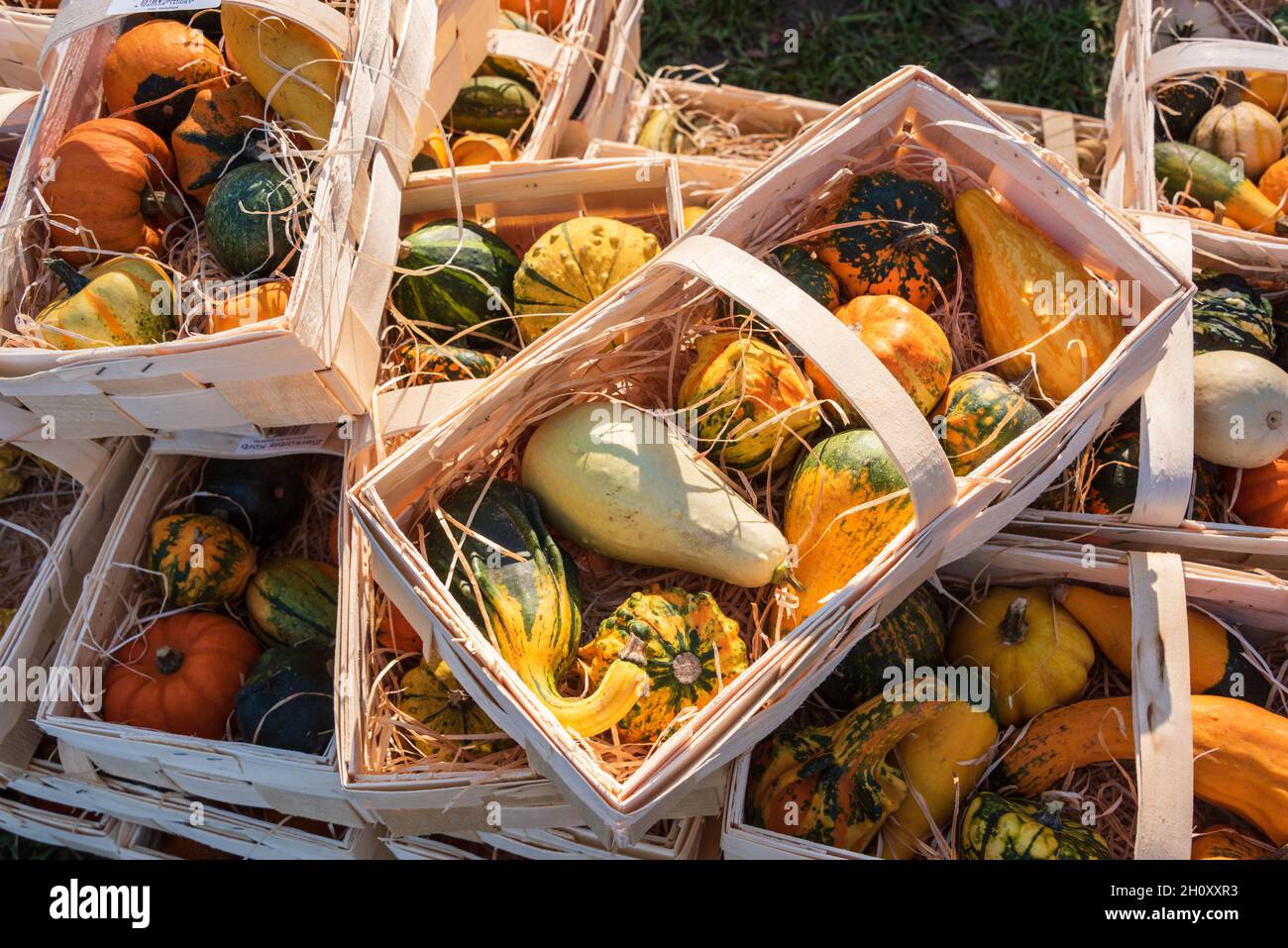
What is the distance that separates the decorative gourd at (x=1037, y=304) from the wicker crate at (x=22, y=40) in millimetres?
2626

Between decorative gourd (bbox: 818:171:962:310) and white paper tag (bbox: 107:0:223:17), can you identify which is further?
decorative gourd (bbox: 818:171:962:310)

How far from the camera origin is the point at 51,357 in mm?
1997

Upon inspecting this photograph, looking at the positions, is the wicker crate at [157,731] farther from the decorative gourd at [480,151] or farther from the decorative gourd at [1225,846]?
the decorative gourd at [1225,846]

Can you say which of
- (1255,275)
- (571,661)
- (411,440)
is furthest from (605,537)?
(1255,275)

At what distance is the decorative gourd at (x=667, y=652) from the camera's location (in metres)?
1.88

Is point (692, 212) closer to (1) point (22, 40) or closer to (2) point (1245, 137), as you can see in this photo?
(2) point (1245, 137)

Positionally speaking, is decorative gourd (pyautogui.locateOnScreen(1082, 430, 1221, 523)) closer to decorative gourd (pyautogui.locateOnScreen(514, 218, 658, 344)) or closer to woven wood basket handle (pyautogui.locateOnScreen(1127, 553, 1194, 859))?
woven wood basket handle (pyautogui.locateOnScreen(1127, 553, 1194, 859))

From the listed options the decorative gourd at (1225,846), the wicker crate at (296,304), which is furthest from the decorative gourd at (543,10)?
the decorative gourd at (1225,846)

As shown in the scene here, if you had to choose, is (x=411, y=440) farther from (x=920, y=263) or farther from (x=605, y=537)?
(x=920, y=263)

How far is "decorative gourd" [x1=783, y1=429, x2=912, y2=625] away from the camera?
1922 mm

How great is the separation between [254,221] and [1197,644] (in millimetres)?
2413

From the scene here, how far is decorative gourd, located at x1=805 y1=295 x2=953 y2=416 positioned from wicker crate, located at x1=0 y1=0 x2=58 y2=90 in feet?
7.78

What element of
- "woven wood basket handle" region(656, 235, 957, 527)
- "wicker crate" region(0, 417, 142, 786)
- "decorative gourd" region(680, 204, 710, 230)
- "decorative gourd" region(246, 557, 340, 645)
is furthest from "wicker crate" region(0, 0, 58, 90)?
"woven wood basket handle" region(656, 235, 957, 527)

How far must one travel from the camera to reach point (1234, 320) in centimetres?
243
